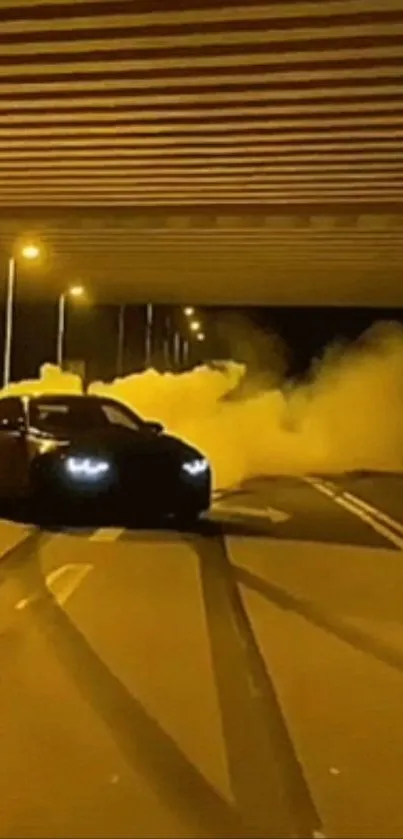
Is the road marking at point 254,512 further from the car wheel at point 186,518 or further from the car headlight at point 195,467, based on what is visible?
the car headlight at point 195,467

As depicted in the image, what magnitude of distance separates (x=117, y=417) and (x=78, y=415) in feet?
2.28

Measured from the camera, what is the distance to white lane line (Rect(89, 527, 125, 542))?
51.0ft

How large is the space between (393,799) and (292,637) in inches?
141

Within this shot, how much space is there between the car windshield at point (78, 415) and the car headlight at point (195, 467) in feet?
3.93

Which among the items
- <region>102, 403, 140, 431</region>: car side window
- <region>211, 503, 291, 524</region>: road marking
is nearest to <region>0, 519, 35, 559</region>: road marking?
<region>102, 403, 140, 431</region>: car side window

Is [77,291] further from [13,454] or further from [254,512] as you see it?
[13,454]

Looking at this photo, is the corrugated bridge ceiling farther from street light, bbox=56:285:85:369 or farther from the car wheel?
street light, bbox=56:285:85:369

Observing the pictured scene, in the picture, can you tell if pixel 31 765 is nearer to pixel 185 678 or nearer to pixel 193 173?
pixel 185 678

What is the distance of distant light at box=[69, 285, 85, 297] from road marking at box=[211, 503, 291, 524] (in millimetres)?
14360

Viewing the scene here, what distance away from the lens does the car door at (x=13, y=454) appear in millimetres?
17609

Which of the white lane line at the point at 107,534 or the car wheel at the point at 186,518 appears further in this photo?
the car wheel at the point at 186,518

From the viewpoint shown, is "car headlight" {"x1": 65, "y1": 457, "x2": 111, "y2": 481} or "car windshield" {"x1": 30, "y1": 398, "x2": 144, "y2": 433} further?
"car windshield" {"x1": 30, "y1": 398, "x2": 144, "y2": 433}

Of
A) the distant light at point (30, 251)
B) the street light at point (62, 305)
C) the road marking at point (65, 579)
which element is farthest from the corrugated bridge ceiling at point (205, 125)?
the street light at point (62, 305)

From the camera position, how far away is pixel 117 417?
1948cm
